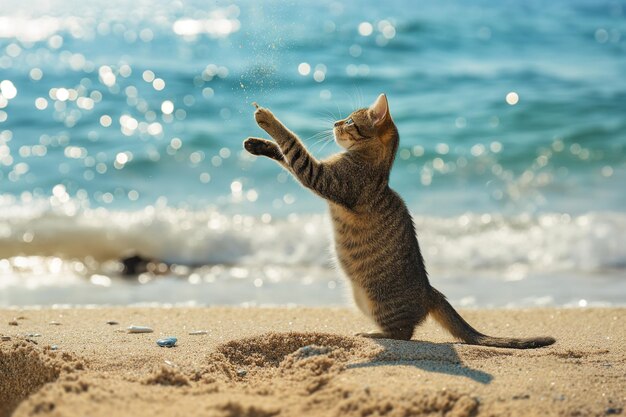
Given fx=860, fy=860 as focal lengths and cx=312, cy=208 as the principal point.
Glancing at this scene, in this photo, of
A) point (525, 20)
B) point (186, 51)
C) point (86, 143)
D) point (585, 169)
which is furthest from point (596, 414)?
point (525, 20)

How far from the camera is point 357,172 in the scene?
15.6 ft

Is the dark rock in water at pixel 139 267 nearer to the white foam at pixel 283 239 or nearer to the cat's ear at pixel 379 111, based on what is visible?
the white foam at pixel 283 239

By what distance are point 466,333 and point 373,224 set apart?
2.54 feet

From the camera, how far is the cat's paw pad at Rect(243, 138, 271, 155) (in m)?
4.72

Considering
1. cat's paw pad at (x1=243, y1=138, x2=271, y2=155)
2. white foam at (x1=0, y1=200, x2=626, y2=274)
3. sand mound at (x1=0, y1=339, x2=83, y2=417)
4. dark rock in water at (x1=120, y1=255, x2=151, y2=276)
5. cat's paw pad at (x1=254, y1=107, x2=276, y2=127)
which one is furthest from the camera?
white foam at (x1=0, y1=200, x2=626, y2=274)

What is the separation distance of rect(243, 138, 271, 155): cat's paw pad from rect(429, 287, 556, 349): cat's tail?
4.00ft

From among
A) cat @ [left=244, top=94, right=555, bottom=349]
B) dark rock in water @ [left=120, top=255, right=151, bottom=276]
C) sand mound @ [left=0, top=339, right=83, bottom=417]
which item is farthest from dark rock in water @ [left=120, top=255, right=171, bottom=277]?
sand mound @ [left=0, top=339, right=83, bottom=417]

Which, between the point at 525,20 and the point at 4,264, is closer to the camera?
the point at 4,264

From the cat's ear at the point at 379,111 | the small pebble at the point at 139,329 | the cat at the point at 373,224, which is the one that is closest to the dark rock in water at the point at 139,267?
the small pebble at the point at 139,329

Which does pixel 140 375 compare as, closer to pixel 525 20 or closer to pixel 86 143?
pixel 86 143

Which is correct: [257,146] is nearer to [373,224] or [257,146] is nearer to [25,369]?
[373,224]

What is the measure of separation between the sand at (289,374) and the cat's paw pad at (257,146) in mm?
994

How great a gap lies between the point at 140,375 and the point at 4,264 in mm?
4805

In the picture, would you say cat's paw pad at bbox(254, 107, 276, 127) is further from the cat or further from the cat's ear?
the cat's ear
